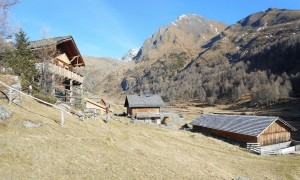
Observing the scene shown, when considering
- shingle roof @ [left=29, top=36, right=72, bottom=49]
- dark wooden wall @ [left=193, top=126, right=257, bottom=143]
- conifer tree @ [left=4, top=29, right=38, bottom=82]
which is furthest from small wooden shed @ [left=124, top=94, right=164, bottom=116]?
conifer tree @ [left=4, top=29, right=38, bottom=82]

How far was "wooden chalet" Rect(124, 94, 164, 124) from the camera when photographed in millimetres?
68375

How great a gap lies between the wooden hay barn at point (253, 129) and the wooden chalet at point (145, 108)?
61.5ft

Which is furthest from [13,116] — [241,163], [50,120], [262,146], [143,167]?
[262,146]

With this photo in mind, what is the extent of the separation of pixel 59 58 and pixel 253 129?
33598mm

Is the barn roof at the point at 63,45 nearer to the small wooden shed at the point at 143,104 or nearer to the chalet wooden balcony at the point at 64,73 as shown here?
the chalet wooden balcony at the point at 64,73

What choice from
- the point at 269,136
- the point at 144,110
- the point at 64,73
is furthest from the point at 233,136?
the point at 64,73

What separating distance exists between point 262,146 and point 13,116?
1471 inches

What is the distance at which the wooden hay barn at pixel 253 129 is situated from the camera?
43.0 meters

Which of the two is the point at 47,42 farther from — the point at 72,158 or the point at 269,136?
the point at 269,136

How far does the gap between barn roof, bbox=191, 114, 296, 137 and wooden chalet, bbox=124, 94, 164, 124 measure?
15.0 metres

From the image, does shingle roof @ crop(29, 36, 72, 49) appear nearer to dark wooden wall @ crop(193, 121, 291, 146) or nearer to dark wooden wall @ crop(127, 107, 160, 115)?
dark wooden wall @ crop(127, 107, 160, 115)

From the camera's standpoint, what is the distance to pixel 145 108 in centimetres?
6938

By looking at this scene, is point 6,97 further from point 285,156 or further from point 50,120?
point 285,156

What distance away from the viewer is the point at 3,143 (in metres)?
14.9
